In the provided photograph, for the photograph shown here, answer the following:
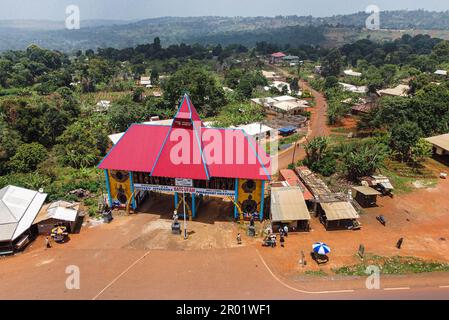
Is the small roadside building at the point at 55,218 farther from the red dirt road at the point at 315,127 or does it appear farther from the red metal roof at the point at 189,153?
the red dirt road at the point at 315,127

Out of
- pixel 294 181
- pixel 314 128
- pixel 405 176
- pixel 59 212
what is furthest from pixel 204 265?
pixel 314 128

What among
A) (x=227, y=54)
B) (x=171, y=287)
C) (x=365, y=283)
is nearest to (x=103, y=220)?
(x=171, y=287)

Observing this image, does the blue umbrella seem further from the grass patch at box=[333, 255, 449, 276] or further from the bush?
the bush

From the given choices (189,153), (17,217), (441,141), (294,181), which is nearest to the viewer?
(17,217)

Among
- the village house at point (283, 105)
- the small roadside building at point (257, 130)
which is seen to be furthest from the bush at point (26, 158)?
the village house at point (283, 105)

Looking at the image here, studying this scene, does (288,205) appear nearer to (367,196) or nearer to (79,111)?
(367,196)

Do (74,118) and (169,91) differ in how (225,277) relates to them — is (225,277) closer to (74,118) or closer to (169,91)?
(74,118)
